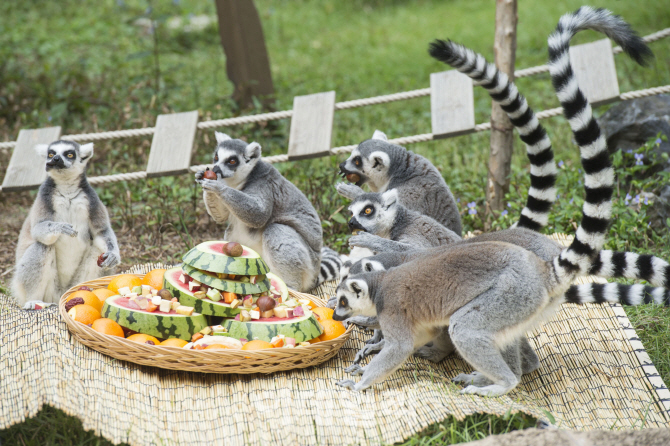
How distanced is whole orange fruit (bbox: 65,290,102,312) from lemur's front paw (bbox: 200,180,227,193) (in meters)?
0.99

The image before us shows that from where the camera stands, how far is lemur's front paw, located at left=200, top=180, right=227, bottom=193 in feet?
13.5

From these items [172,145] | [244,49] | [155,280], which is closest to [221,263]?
[155,280]

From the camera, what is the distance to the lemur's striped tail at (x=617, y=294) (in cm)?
329

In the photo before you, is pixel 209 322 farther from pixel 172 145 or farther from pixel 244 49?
pixel 244 49

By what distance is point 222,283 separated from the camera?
3.48 meters

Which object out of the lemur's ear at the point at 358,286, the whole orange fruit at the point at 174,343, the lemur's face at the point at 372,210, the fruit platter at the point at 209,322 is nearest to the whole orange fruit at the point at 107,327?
the fruit platter at the point at 209,322

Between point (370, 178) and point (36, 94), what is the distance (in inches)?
261

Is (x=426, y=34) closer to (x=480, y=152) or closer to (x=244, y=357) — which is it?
(x=480, y=152)

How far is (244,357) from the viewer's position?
3.15 meters

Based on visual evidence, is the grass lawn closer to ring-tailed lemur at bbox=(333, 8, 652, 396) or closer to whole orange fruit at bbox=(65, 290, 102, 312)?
ring-tailed lemur at bbox=(333, 8, 652, 396)

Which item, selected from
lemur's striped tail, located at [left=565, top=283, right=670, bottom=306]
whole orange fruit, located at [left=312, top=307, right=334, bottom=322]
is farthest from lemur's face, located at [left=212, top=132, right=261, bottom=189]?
lemur's striped tail, located at [left=565, top=283, right=670, bottom=306]

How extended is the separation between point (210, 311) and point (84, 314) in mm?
700

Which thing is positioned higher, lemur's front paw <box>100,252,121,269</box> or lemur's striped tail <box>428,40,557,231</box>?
lemur's striped tail <box>428,40,557,231</box>

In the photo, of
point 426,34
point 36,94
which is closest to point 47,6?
point 36,94
